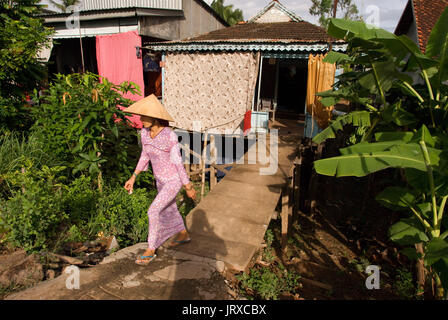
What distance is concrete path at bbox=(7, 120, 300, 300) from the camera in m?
2.97

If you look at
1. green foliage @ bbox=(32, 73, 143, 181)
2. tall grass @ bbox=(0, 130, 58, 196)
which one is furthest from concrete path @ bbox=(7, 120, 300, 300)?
tall grass @ bbox=(0, 130, 58, 196)

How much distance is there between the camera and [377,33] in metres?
3.44

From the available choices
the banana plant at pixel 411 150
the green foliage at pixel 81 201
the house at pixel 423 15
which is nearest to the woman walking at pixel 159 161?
the green foliage at pixel 81 201

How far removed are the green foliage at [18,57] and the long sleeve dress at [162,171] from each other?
4.02 metres

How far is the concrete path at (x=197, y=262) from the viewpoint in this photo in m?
2.97

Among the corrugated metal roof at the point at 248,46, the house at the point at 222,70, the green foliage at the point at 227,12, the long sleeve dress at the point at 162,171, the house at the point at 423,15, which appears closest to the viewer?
the long sleeve dress at the point at 162,171

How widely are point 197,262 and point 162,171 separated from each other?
1.21 metres

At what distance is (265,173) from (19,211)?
4546mm

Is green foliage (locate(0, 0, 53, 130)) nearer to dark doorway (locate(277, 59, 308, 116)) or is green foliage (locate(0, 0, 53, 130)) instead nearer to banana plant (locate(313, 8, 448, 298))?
banana plant (locate(313, 8, 448, 298))

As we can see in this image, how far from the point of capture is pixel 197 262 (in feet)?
11.8

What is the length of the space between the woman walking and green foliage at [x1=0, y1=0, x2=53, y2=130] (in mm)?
3866

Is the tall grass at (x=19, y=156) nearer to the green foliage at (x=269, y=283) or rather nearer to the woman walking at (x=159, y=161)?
the woman walking at (x=159, y=161)

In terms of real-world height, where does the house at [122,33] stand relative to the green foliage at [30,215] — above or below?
above

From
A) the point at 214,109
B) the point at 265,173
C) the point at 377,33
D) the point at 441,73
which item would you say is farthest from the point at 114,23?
the point at 441,73
